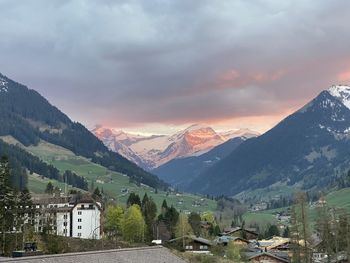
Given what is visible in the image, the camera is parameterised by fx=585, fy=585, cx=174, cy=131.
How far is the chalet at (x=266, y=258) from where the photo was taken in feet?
572

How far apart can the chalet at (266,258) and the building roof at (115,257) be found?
110349 mm

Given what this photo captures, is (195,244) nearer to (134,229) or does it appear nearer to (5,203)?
(134,229)

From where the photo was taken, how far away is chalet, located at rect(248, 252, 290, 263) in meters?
174

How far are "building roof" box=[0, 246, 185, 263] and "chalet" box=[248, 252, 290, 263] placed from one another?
110m

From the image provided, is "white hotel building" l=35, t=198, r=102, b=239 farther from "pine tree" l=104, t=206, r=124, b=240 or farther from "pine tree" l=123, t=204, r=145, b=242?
"pine tree" l=123, t=204, r=145, b=242

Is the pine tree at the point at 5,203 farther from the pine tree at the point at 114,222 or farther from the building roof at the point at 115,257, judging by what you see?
the pine tree at the point at 114,222

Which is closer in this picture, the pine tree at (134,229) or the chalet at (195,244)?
the chalet at (195,244)

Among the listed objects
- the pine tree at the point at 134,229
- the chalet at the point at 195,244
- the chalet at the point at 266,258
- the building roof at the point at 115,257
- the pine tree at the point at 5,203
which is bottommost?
the chalet at the point at 266,258

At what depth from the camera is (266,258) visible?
582ft

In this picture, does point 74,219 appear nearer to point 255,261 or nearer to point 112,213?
point 112,213

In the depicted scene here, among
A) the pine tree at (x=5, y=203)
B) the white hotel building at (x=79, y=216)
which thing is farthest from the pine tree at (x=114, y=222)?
the pine tree at (x=5, y=203)

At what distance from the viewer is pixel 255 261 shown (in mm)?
172875

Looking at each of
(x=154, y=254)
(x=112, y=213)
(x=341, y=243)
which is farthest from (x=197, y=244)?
(x=154, y=254)

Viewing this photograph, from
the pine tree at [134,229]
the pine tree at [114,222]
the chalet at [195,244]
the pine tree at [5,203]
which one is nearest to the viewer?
the pine tree at [5,203]
